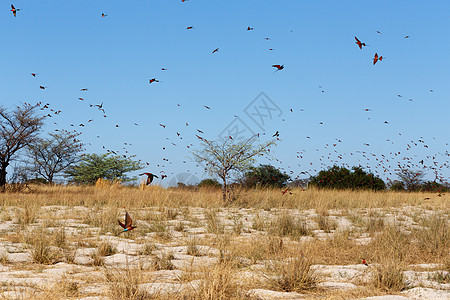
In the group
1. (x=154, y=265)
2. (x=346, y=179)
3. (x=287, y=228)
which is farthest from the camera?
(x=346, y=179)

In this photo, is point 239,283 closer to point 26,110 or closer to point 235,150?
point 235,150

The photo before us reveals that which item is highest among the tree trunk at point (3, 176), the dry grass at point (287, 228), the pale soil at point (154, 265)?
the tree trunk at point (3, 176)

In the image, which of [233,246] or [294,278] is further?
[233,246]

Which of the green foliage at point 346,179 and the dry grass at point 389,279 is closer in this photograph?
the dry grass at point 389,279

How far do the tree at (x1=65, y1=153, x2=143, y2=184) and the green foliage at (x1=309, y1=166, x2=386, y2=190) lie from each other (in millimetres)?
13414

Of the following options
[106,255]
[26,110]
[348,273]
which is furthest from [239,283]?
[26,110]

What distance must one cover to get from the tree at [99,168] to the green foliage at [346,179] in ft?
44.0

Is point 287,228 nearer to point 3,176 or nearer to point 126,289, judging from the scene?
point 126,289

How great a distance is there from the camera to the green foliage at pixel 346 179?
20.2 metres

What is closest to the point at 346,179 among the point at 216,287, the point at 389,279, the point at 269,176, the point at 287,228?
the point at 269,176

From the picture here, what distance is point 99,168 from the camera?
89.3 feet

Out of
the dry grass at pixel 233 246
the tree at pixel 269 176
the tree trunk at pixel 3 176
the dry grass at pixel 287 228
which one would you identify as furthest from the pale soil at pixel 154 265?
the tree at pixel 269 176

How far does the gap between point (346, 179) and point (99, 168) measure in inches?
649

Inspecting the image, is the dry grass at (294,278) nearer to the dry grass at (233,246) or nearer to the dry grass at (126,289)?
the dry grass at (233,246)
